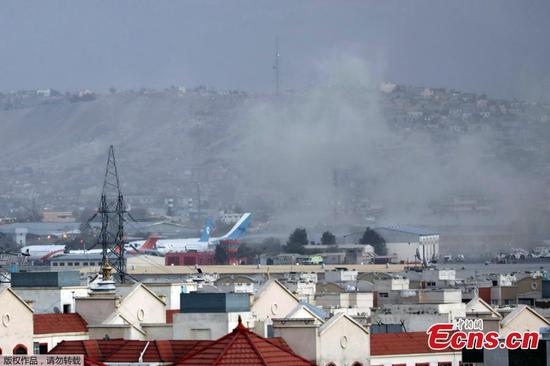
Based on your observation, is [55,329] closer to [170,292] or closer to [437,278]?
[170,292]

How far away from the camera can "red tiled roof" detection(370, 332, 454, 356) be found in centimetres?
3897

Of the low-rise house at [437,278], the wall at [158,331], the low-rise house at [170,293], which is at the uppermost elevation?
the low-rise house at [437,278]

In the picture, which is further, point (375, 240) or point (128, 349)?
point (375, 240)

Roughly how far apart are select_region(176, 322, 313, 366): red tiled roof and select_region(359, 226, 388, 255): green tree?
515 feet

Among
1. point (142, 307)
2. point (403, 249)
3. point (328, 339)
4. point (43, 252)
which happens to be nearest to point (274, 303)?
point (142, 307)

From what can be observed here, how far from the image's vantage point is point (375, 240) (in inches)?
7613

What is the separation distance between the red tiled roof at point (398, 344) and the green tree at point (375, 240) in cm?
14803

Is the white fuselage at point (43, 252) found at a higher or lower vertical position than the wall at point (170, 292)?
higher

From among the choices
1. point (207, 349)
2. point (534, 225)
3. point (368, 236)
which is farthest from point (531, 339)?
point (368, 236)

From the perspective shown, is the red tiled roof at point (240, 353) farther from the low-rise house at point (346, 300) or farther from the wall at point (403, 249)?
the wall at point (403, 249)

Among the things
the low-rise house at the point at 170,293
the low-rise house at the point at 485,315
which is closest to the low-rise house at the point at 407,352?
the low-rise house at the point at 485,315

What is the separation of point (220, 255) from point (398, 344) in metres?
147

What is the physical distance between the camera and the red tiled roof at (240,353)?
101 ft

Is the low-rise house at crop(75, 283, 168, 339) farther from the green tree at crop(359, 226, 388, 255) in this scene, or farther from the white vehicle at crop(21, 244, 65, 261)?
the green tree at crop(359, 226, 388, 255)
